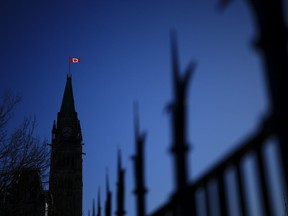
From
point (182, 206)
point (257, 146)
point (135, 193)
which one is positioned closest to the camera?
point (257, 146)

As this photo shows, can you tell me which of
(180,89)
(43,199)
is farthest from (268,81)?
(43,199)

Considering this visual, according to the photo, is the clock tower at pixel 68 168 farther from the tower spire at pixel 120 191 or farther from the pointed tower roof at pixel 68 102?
the tower spire at pixel 120 191

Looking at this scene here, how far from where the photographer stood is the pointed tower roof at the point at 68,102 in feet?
260

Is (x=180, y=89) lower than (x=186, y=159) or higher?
higher

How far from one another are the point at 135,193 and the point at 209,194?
109cm

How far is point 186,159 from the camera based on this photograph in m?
2.81

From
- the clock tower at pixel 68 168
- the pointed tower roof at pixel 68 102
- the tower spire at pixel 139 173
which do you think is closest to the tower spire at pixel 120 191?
the tower spire at pixel 139 173

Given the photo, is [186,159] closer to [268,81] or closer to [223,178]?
[223,178]

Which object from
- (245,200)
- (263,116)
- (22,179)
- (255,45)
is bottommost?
(245,200)

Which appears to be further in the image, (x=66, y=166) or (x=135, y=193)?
(x=66, y=166)

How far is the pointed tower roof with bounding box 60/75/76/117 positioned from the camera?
260ft

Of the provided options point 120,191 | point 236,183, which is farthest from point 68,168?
point 236,183

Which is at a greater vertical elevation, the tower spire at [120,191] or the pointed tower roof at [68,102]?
the pointed tower roof at [68,102]

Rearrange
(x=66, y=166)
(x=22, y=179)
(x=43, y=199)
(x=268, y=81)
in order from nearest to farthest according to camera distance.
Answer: (x=268, y=81) → (x=22, y=179) → (x=43, y=199) → (x=66, y=166)
